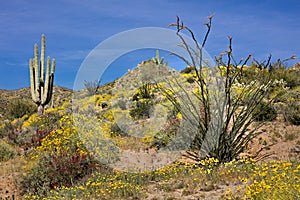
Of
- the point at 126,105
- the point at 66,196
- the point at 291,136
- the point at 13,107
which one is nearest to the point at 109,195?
the point at 66,196

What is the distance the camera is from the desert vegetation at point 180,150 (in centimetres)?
605

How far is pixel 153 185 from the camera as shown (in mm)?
6668

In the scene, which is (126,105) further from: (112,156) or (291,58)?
(291,58)

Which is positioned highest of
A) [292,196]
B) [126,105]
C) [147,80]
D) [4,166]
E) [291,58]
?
[147,80]

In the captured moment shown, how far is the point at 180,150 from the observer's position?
379 inches

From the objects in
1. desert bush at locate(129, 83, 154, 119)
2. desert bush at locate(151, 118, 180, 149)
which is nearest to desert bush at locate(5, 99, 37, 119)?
desert bush at locate(129, 83, 154, 119)

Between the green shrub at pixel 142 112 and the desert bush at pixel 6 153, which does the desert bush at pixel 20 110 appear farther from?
the desert bush at pixel 6 153

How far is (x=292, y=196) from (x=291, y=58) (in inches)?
146

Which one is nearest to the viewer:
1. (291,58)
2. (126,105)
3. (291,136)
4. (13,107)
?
(291,58)

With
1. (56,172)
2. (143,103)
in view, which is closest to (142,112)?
(143,103)

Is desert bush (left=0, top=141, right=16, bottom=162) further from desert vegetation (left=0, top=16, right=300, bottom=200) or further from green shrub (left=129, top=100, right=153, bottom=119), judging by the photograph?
green shrub (left=129, top=100, right=153, bottom=119)

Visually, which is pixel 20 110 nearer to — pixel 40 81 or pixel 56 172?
pixel 40 81

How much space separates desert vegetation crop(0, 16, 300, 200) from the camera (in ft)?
19.9

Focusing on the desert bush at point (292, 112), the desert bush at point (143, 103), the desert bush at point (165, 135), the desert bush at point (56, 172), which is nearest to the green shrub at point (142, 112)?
the desert bush at point (143, 103)
